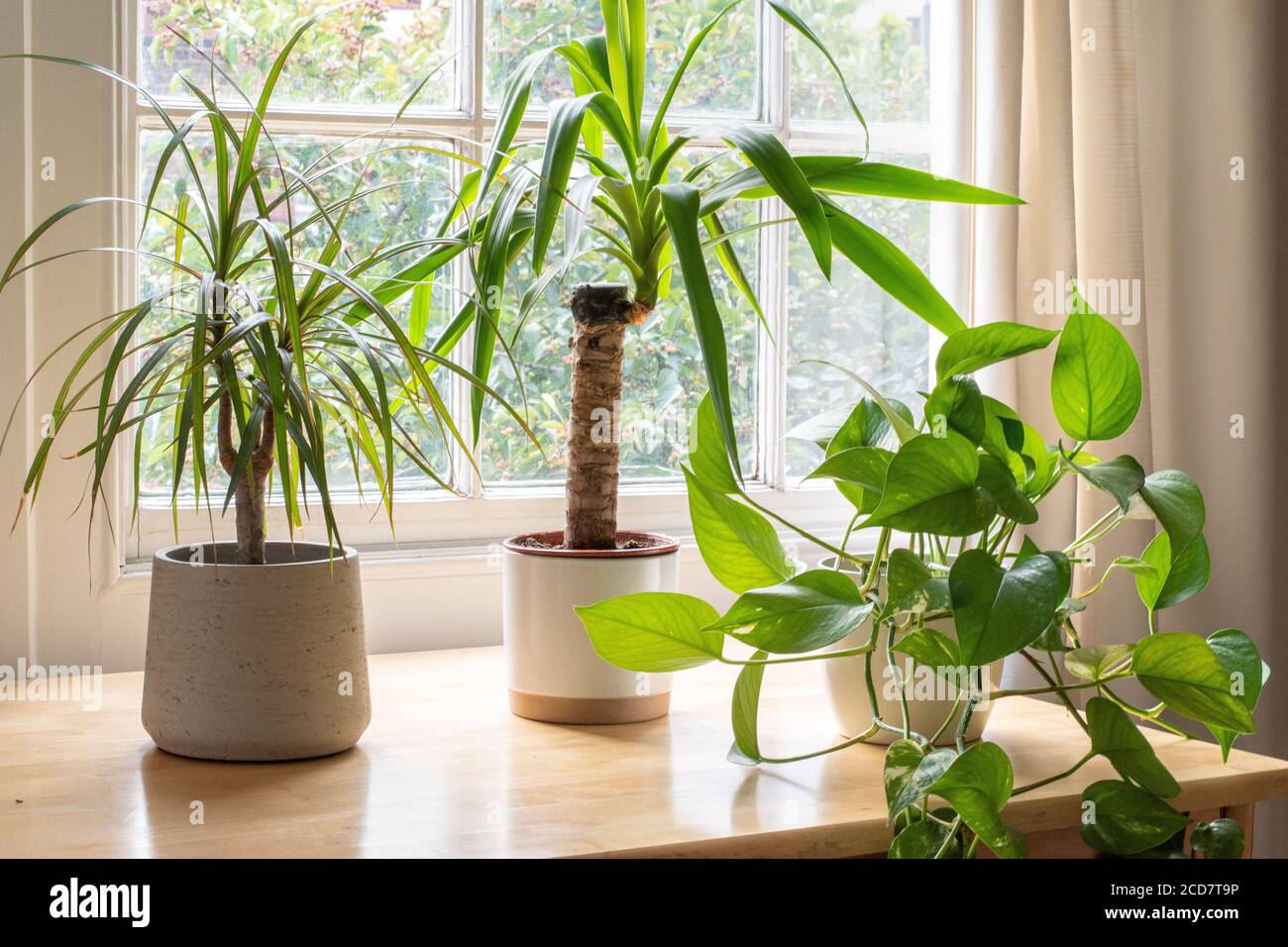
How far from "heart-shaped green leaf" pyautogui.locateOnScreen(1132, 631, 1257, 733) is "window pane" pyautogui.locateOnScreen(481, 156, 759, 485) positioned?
79 cm

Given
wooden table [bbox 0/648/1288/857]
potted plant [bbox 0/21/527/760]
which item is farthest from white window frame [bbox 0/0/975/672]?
potted plant [bbox 0/21/527/760]

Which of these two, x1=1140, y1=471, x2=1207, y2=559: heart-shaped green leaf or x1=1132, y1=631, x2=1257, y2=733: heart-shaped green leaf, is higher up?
x1=1140, y1=471, x2=1207, y2=559: heart-shaped green leaf

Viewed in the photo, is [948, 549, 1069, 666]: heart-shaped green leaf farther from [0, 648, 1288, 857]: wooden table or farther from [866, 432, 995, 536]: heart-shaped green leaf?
[0, 648, 1288, 857]: wooden table

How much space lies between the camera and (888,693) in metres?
1.06

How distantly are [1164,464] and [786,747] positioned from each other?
0.75 meters

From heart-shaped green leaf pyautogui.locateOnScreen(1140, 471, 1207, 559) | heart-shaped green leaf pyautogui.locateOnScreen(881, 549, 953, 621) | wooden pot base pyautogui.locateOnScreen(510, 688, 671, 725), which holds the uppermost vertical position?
heart-shaped green leaf pyautogui.locateOnScreen(1140, 471, 1207, 559)

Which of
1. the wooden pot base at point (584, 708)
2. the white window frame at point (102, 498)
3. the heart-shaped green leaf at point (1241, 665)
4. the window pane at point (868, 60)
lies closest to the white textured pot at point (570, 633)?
the wooden pot base at point (584, 708)

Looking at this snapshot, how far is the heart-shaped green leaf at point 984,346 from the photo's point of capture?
0.90 metres

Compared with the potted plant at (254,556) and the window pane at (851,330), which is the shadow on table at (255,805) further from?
the window pane at (851,330)

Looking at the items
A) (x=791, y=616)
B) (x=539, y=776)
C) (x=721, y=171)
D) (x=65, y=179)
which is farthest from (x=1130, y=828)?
(x=65, y=179)

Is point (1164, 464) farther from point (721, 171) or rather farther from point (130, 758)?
point (130, 758)

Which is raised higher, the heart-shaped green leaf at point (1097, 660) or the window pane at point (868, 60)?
the window pane at point (868, 60)

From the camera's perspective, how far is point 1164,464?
1544mm

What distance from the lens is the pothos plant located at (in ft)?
2.63
